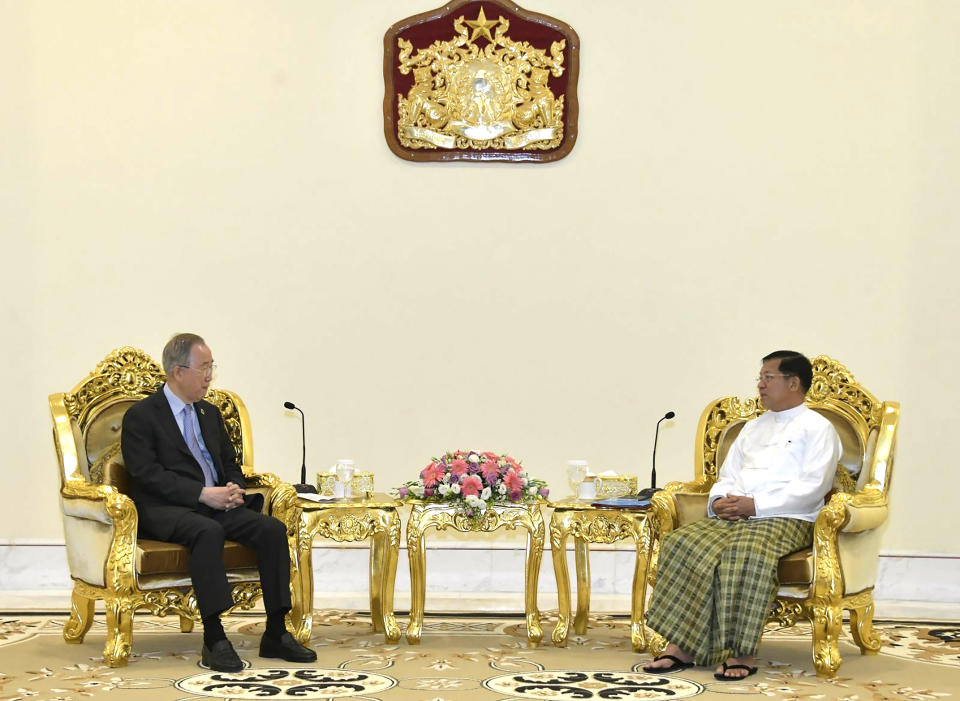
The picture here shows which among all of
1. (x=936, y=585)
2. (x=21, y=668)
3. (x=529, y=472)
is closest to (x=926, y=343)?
(x=936, y=585)

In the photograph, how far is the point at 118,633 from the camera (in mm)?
4477

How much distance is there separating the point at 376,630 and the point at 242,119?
274cm

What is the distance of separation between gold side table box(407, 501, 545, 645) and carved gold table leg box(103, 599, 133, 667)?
116 centimetres

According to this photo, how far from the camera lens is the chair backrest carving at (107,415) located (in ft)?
16.3

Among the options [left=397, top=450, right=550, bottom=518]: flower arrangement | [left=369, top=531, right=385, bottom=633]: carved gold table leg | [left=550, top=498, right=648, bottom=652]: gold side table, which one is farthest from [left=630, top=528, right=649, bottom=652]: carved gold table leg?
[left=369, top=531, right=385, bottom=633]: carved gold table leg

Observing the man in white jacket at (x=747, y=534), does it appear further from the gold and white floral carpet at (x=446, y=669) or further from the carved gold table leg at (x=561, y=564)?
the carved gold table leg at (x=561, y=564)

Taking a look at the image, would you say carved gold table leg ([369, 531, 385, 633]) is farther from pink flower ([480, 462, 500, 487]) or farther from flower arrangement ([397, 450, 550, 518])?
pink flower ([480, 462, 500, 487])

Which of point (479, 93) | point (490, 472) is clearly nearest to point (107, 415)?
point (490, 472)

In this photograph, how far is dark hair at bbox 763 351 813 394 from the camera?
497 centimetres

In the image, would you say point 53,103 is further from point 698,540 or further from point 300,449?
point 698,540

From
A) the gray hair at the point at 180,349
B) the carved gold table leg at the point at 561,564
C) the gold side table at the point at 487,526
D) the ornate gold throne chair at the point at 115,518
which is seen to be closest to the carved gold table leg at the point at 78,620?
the ornate gold throne chair at the point at 115,518

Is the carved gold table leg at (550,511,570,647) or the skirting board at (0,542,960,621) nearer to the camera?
the carved gold table leg at (550,511,570,647)

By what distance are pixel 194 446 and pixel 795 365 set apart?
2559 millimetres

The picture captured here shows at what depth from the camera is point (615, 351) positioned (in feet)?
20.2
